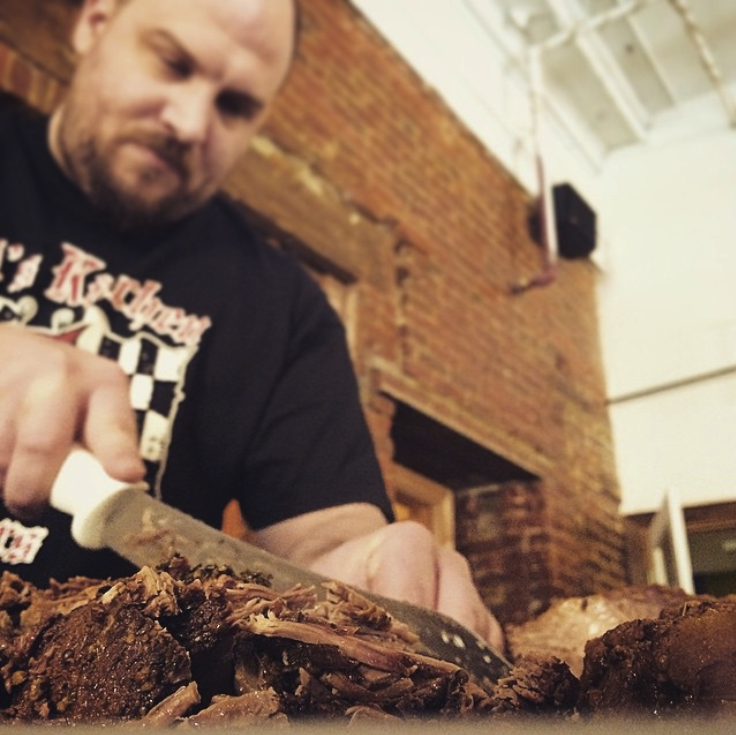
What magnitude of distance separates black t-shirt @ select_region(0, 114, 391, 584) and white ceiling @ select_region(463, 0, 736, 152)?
350 mm

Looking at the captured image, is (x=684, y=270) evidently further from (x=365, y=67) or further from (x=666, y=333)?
(x=365, y=67)

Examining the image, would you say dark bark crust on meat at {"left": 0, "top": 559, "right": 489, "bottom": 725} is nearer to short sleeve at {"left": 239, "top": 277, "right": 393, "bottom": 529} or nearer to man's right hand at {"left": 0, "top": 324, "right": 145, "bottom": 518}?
man's right hand at {"left": 0, "top": 324, "right": 145, "bottom": 518}

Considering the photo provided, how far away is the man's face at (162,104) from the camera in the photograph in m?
0.74

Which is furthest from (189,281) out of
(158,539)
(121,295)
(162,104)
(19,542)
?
(158,539)

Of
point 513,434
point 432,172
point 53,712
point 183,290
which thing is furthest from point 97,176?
point 53,712

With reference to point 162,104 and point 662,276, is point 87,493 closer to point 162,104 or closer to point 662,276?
point 662,276

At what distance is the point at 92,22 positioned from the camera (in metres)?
0.87

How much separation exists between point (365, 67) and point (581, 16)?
0.74 meters

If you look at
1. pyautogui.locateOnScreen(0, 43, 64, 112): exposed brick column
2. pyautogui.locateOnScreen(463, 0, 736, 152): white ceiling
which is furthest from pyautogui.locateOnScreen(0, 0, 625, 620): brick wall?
pyautogui.locateOnScreen(463, 0, 736, 152): white ceiling

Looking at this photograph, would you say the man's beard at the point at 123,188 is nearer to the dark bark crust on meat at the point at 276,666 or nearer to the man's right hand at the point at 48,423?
the man's right hand at the point at 48,423

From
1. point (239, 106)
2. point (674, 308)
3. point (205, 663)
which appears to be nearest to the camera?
point (205, 663)

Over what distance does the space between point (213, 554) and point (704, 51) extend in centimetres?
40

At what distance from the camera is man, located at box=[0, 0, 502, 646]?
645 mm

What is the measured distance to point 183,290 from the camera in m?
0.72
